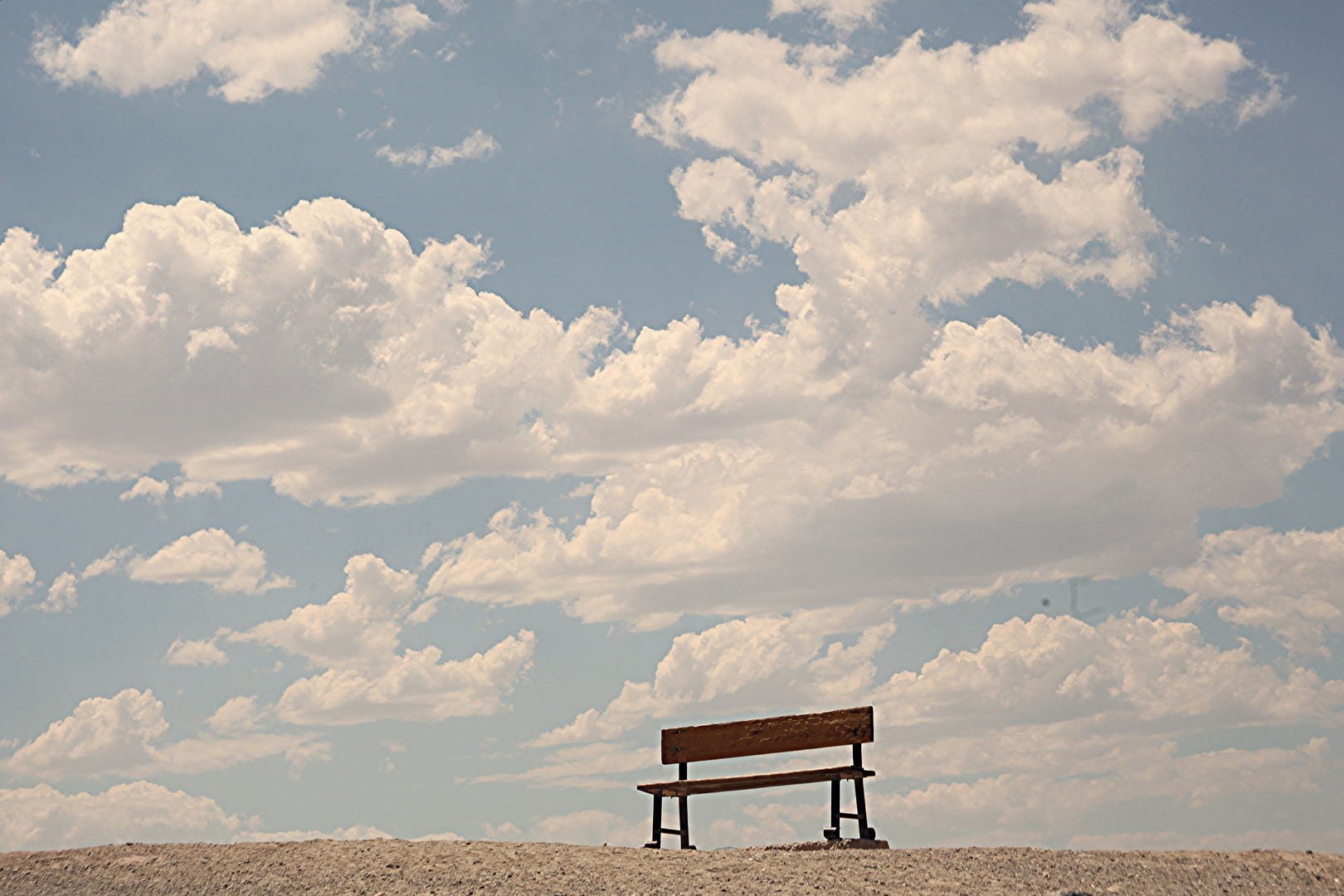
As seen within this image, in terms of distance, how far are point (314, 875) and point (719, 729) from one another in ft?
20.9

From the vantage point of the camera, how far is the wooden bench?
1561cm

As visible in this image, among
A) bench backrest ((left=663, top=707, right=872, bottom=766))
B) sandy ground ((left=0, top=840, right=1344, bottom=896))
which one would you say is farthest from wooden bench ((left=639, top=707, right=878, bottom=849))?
sandy ground ((left=0, top=840, right=1344, bottom=896))

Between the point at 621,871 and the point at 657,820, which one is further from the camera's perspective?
the point at 657,820

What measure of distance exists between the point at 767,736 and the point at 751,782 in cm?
74

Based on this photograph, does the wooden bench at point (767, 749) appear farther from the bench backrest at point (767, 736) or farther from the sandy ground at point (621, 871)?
the sandy ground at point (621, 871)

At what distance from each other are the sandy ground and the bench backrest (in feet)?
8.81

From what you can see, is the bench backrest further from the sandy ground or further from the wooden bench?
A: the sandy ground

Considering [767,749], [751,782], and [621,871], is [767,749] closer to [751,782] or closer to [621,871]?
[751,782]

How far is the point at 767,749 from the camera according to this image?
1653 cm

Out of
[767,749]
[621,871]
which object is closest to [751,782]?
[767,749]

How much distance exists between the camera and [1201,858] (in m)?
12.4

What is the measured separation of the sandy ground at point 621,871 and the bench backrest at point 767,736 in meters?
2.68

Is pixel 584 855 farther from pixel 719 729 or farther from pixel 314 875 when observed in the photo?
pixel 719 729

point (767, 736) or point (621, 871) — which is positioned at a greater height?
point (767, 736)
